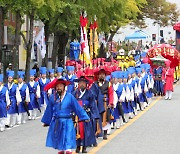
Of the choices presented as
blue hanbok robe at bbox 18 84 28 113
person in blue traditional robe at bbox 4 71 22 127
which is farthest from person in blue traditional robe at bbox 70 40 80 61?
person in blue traditional robe at bbox 4 71 22 127

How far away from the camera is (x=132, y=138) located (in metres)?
16.1

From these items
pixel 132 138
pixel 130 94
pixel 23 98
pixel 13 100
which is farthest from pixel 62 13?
pixel 132 138

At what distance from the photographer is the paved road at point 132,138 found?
1404 centimetres

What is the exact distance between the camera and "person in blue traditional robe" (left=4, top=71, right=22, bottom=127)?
1959 centimetres

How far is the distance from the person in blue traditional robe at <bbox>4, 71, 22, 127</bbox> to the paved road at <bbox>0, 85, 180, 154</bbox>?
0.48 m

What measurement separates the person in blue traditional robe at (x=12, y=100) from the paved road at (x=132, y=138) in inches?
19.0

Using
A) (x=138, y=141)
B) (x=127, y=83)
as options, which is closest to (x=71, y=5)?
(x=127, y=83)

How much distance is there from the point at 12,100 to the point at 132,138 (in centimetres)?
512

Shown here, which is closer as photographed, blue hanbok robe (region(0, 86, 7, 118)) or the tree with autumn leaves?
blue hanbok robe (region(0, 86, 7, 118))

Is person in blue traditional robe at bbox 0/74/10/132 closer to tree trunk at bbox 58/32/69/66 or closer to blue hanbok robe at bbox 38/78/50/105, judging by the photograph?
blue hanbok robe at bbox 38/78/50/105

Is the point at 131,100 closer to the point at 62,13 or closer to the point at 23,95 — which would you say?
the point at 23,95

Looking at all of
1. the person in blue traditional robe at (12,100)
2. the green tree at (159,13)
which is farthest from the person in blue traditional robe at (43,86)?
the green tree at (159,13)

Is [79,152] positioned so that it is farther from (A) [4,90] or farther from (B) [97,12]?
(B) [97,12]

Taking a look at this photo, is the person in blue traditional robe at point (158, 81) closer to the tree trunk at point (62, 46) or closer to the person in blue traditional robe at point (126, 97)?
the tree trunk at point (62, 46)
